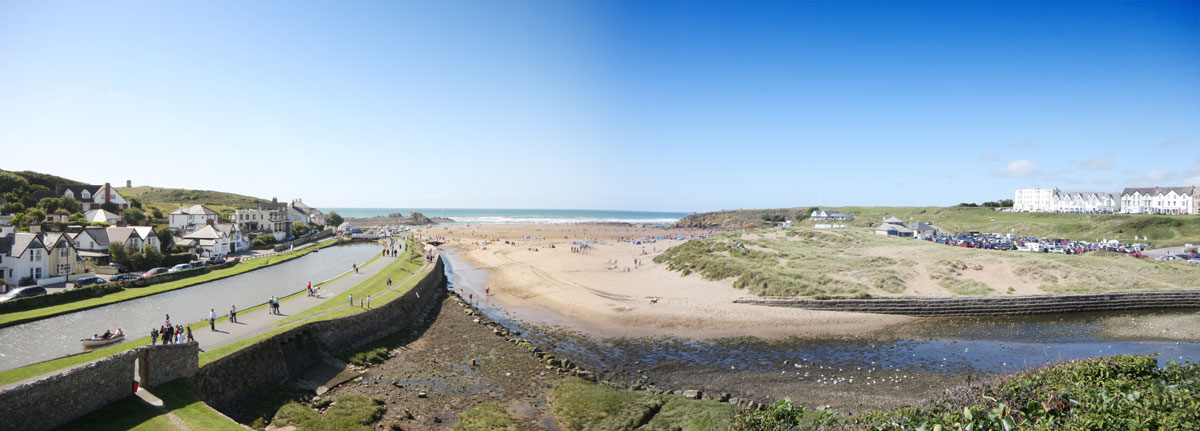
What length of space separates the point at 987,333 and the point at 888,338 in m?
6.33

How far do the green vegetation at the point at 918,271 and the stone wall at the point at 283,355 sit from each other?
83.7ft

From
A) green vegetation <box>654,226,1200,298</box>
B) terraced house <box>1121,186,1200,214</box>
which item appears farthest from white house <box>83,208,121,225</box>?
terraced house <box>1121,186,1200,214</box>

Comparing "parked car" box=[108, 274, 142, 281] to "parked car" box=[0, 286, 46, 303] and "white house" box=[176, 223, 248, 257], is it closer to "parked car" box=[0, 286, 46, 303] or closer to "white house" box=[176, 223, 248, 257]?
"parked car" box=[0, 286, 46, 303]

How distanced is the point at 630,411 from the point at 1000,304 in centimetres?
3031

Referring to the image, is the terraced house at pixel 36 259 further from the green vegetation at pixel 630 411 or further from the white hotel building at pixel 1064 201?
the white hotel building at pixel 1064 201

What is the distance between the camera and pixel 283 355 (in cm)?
2008

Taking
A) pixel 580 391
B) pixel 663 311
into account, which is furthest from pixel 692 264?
pixel 580 391

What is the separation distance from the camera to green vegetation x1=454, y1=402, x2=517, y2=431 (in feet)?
52.5

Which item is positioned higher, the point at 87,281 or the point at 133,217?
the point at 133,217

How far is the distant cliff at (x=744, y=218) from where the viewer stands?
5315 inches

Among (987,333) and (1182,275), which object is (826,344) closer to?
(987,333)

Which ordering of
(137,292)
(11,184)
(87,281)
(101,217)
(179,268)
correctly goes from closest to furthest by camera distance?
(137,292) → (87,281) → (179,268) → (101,217) → (11,184)

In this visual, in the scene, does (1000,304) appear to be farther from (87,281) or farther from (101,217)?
(101,217)

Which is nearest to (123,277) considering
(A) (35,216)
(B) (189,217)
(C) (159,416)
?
(A) (35,216)
